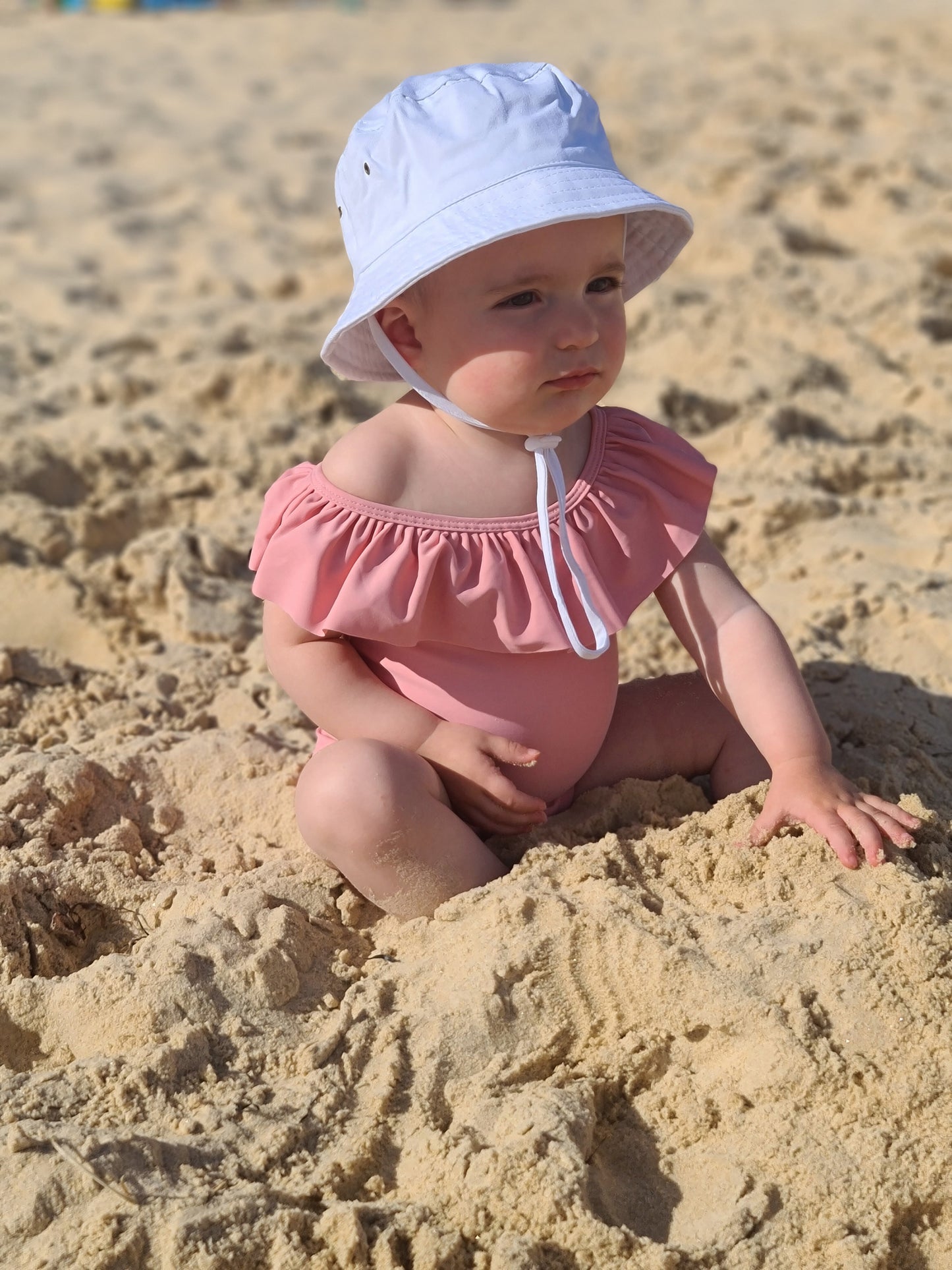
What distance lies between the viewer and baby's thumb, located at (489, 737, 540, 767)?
193cm

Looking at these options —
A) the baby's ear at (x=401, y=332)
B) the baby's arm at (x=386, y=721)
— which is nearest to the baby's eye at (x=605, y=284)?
the baby's ear at (x=401, y=332)

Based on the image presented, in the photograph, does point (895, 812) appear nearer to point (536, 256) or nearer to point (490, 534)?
point (490, 534)

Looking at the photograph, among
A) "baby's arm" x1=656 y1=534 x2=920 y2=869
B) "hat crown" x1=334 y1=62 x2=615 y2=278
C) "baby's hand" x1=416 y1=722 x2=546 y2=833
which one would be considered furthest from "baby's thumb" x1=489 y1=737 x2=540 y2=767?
"hat crown" x1=334 y1=62 x2=615 y2=278

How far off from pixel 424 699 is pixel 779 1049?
0.72 m

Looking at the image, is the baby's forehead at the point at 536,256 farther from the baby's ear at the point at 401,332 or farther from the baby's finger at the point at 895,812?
the baby's finger at the point at 895,812

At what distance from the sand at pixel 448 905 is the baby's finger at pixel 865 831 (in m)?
0.03

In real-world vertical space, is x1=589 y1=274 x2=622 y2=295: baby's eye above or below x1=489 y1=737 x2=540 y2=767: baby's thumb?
above

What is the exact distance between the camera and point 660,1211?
58.1 inches

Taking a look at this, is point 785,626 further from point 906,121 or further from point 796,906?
point 906,121

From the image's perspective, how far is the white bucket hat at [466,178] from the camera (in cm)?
171

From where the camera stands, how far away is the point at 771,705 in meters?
1.96

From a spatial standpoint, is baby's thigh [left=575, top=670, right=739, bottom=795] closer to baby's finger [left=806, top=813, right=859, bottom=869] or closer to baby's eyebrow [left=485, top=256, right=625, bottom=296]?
baby's finger [left=806, top=813, right=859, bottom=869]

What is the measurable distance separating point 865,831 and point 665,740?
0.44 meters

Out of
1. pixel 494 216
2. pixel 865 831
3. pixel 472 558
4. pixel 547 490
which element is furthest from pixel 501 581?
pixel 865 831
